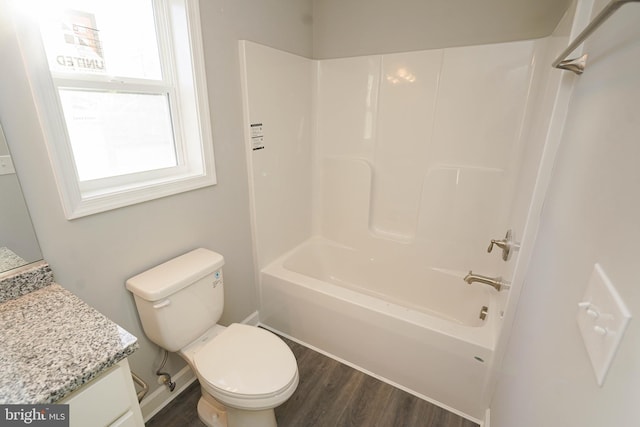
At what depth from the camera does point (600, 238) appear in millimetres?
547

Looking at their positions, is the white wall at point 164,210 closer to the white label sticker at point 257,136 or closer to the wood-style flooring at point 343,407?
the white label sticker at point 257,136

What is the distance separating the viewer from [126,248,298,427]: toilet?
118 centimetres

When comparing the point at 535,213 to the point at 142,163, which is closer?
the point at 535,213

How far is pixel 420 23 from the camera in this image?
1803 millimetres

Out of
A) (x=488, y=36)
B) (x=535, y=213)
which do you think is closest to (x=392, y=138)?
(x=488, y=36)

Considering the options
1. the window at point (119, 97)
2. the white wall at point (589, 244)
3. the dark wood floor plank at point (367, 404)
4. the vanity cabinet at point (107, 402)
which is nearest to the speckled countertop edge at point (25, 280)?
the window at point (119, 97)

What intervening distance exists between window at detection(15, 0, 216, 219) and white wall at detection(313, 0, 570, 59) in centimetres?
107

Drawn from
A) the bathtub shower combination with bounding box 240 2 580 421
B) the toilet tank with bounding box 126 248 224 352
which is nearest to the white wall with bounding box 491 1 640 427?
the bathtub shower combination with bounding box 240 2 580 421

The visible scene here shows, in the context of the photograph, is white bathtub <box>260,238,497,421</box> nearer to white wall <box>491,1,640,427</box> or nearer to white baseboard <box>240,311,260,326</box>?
white baseboard <box>240,311,260,326</box>

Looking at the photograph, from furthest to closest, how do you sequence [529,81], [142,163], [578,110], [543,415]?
[529,81] < [142,163] < [578,110] < [543,415]

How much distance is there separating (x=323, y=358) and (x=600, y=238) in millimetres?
1670

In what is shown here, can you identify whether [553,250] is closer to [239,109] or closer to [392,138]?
[392,138]

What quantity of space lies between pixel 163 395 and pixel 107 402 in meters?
0.98

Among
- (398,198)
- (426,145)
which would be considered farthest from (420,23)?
(398,198)
